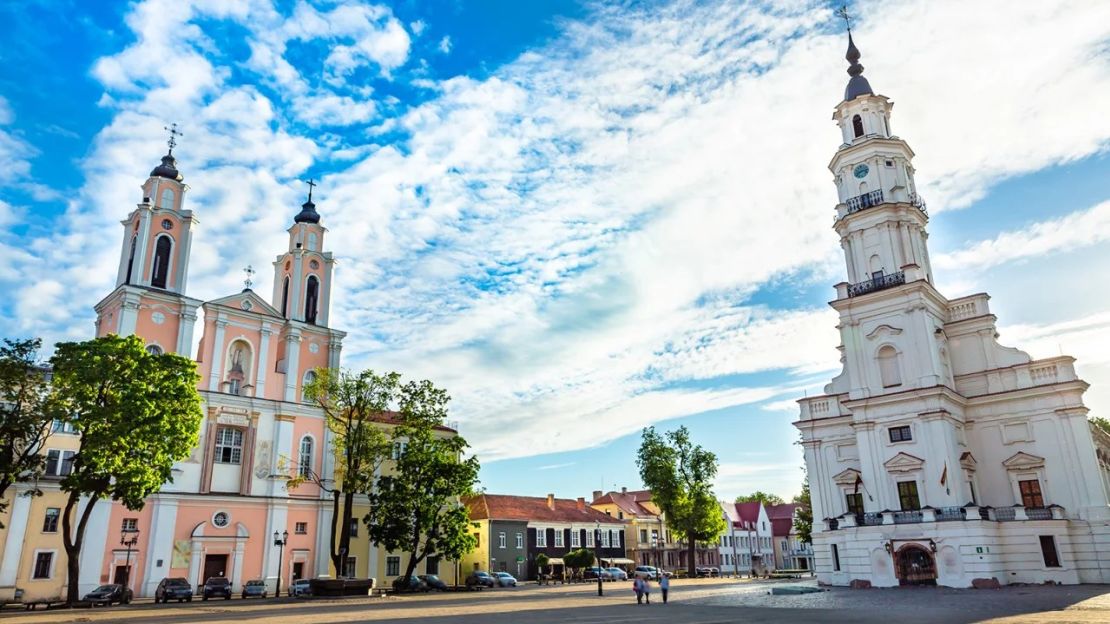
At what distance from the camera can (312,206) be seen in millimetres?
51562

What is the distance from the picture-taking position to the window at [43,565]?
34.6m

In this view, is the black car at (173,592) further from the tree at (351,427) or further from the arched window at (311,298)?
the arched window at (311,298)

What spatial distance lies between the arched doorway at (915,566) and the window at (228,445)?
36271 millimetres

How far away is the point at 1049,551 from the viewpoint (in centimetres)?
3384

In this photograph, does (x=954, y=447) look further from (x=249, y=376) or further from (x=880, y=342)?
(x=249, y=376)

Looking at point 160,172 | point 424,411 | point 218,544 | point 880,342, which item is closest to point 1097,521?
point 880,342

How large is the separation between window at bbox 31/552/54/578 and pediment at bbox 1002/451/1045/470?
48207 mm

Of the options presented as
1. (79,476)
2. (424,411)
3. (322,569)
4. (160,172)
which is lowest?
(322,569)

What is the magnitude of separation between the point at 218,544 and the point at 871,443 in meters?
35.9

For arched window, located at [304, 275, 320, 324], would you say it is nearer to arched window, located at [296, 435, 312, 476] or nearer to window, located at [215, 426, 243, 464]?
arched window, located at [296, 435, 312, 476]

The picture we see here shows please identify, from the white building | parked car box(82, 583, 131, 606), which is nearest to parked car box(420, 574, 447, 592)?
parked car box(82, 583, 131, 606)

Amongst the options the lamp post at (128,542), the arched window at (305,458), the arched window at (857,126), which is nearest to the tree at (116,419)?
the lamp post at (128,542)

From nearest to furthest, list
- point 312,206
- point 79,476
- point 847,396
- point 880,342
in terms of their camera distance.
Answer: point 79,476, point 880,342, point 847,396, point 312,206

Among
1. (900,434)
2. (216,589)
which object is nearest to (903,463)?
(900,434)
